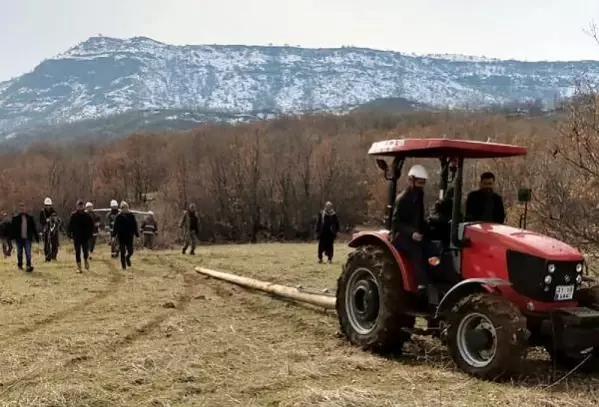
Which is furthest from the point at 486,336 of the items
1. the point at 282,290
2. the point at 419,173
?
the point at 282,290

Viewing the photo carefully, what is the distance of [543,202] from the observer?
A: 14.7m

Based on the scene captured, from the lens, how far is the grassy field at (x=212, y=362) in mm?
6539

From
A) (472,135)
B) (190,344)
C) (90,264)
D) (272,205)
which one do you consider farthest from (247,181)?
(190,344)

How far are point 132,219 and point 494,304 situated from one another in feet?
46.0

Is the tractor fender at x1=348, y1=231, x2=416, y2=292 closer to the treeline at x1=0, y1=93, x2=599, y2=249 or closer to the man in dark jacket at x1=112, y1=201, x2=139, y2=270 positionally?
the man in dark jacket at x1=112, y1=201, x2=139, y2=270

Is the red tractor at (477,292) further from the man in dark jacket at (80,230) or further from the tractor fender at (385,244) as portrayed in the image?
the man in dark jacket at (80,230)

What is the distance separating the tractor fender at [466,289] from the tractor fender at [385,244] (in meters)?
0.60

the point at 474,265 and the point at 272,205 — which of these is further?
the point at 272,205

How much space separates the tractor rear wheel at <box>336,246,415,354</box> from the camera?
8500mm

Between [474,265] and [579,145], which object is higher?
[579,145]

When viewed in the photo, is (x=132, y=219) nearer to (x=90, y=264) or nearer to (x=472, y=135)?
(x=90, y=264)

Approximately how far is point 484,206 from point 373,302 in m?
1.78

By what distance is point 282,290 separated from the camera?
12992 millimetres

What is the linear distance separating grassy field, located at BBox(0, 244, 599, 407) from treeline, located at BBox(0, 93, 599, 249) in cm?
3353
